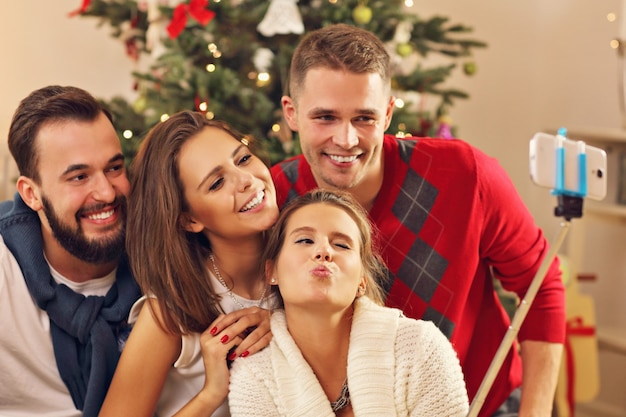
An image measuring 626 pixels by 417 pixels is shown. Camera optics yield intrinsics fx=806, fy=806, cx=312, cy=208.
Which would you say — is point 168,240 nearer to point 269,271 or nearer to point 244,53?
point 269,271

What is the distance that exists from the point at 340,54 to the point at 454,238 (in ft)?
1.70

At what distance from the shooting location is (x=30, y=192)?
1.92 m

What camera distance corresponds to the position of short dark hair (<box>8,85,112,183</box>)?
73.7 inches

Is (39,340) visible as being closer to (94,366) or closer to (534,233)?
(94,366)

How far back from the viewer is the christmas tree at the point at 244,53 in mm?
2783

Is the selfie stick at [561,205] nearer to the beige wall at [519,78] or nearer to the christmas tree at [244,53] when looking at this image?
the christmas tree at [244,53]

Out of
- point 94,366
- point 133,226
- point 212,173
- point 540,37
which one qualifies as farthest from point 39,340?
point 540,37

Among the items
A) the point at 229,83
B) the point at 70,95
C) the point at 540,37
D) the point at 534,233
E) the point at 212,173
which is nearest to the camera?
the point at 212,173

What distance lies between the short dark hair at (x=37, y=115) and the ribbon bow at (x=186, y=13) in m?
0.89

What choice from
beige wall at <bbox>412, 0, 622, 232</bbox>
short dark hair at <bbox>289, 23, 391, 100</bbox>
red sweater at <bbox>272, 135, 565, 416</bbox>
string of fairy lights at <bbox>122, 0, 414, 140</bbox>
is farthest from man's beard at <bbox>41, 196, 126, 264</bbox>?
beige wall at <bbox>412, 0, 622, 232</bbox>

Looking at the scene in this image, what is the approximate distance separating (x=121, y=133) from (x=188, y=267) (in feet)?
4.45

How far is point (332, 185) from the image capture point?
1.92m

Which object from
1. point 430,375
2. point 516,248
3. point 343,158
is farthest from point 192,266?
point 516,248

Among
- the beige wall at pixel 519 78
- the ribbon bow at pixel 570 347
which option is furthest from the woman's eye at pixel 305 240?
the beige wall at pixel 519 78
